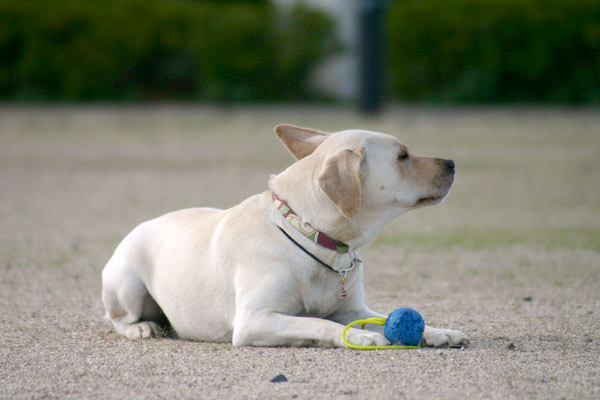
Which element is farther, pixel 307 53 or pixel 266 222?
pixel 307 53

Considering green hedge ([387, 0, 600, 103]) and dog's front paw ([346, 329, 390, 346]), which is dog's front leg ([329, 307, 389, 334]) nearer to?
dog's front paw ([346, 329, 390, 346])

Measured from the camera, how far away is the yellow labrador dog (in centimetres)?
459

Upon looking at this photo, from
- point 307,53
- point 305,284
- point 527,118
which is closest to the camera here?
point 305,284

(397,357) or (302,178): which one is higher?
(302,178)

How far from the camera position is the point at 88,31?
90.7ft

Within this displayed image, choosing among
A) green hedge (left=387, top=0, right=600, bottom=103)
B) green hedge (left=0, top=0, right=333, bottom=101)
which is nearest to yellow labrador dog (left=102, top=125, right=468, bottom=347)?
green hedge (left=387, top=0, right=600, bottom=103)

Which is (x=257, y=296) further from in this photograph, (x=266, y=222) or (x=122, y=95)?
(x=122, y=95)

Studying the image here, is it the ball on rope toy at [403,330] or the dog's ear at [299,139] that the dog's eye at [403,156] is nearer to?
the dog's ear at [299,139]

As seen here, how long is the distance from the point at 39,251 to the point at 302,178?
4.39 metres

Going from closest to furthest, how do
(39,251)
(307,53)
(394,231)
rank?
(39,251), (394,231), (307,53)

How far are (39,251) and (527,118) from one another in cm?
1653

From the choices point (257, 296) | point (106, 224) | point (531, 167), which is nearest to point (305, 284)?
point (257, 296)

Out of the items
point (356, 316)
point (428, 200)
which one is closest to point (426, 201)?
point (428, 200)

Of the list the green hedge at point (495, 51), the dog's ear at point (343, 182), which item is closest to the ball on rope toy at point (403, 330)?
the dog's ear at point (343, 182)
